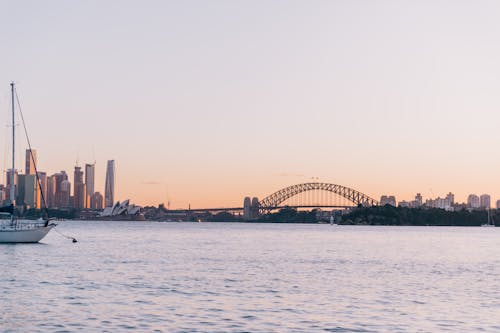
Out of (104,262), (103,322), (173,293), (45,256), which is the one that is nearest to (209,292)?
(173,293)

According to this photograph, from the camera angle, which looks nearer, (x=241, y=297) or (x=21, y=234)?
(x=241, y=297)

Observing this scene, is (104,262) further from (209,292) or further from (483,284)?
(483,284)

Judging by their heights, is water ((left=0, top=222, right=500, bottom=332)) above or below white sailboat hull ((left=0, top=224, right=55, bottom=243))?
below

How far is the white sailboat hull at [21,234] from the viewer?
86.7m

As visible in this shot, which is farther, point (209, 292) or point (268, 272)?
point (268, 272)

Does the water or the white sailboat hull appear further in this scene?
the white sailboat hull

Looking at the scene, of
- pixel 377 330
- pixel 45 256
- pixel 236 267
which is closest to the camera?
pixel 377 330

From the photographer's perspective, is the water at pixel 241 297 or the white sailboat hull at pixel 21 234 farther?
the white sailboat hull at pixel 21 234

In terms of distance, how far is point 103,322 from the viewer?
30.3 metres

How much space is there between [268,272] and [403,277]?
969 centimetres

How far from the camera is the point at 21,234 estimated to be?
88750mm

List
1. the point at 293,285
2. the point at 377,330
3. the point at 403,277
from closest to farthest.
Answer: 1. the point at 377,330
2. the point at 293,285
3. the point at 403,277

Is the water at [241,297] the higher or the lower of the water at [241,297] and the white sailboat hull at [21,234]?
the lower

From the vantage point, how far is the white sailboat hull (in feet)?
284
